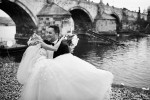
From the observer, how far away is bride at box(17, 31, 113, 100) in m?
2.85

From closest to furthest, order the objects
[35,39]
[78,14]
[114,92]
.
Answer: [35,39], [114,92], [78,14]

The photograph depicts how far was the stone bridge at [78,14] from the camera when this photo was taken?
20656 millimetres

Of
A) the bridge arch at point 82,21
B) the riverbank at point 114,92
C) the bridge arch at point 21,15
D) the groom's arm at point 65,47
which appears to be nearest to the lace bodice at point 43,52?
the groom's arm at point 65,47

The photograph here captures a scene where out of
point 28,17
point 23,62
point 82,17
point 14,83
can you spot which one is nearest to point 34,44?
point 23,62

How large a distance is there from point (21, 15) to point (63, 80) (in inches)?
799

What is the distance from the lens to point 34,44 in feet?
10.6

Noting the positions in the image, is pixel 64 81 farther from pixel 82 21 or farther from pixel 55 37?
pixel 82 21

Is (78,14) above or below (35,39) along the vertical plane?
above

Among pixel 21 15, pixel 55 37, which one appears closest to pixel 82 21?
A: pixel 21 15

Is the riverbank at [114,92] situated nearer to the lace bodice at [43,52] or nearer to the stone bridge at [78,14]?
the lace bodice at [43,52]

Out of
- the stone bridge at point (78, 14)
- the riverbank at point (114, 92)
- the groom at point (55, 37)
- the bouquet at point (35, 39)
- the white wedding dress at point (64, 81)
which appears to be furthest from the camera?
the stone bridge at point (78, 14)

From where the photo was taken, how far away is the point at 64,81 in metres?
2.92

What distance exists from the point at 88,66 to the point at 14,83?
3439mm

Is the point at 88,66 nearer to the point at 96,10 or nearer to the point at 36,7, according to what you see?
the point at 36,7
